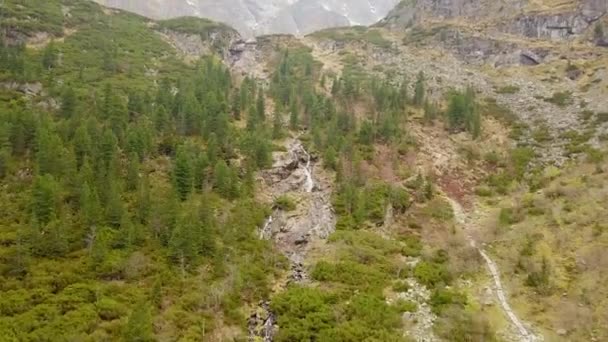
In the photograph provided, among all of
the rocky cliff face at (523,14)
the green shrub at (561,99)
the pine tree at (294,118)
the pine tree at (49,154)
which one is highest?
the rocky cliff face at (523,14)

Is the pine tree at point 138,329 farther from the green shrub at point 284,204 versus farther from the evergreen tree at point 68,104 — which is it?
the evergreen tree at point 68,104

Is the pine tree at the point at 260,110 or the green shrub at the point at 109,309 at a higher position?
the pine tree at the point at 260,110

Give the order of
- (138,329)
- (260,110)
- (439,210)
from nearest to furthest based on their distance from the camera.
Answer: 1. (138,329)
2. (439,210)
3. (260,110)

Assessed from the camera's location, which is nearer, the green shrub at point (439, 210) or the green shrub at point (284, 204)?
the green shrub at point (284, 204)

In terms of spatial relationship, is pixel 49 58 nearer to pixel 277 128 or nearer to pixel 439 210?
pixel 277 128

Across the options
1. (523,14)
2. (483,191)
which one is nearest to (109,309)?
(483,191)

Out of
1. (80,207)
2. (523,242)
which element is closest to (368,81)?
(523,242)

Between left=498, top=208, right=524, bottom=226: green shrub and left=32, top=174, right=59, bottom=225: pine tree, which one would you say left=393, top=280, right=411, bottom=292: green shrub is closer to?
left=498, top=208, right=524, bottom=226: green shrub

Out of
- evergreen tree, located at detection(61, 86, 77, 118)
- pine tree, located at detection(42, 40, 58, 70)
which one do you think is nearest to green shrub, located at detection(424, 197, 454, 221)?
evergreen tree, located at detection(61, 86, 77, 118)

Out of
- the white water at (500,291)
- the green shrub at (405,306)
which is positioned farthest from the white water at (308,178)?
the green shrub at (405,306)

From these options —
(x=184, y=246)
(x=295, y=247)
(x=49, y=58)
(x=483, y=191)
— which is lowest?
(x=295, y=247)
